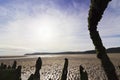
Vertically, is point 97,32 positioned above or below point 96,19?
below

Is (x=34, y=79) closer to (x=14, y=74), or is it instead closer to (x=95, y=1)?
(x=14, y=74)

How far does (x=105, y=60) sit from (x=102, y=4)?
127 inches

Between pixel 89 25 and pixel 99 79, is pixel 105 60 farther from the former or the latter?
pixel 99 79

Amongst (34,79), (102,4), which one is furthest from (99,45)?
(34,79)

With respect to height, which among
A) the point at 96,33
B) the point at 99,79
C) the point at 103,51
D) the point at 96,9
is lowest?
the point at 99,79

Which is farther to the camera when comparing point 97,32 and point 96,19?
point 97,32

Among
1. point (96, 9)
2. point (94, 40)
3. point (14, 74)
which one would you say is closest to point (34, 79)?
point (14, 74)

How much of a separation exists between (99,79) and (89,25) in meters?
40.0

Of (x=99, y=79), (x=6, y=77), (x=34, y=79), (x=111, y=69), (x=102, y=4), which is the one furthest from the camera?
(x=99, y=79)

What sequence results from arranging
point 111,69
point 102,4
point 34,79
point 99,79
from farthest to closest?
point 99,79
point 34,79
point 111,69
point 102,4

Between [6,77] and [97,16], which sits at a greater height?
[97,16]

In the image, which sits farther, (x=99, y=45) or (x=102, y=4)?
(x=99, y=45)

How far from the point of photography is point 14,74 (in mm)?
18875

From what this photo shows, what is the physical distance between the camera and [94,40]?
15133 mm
